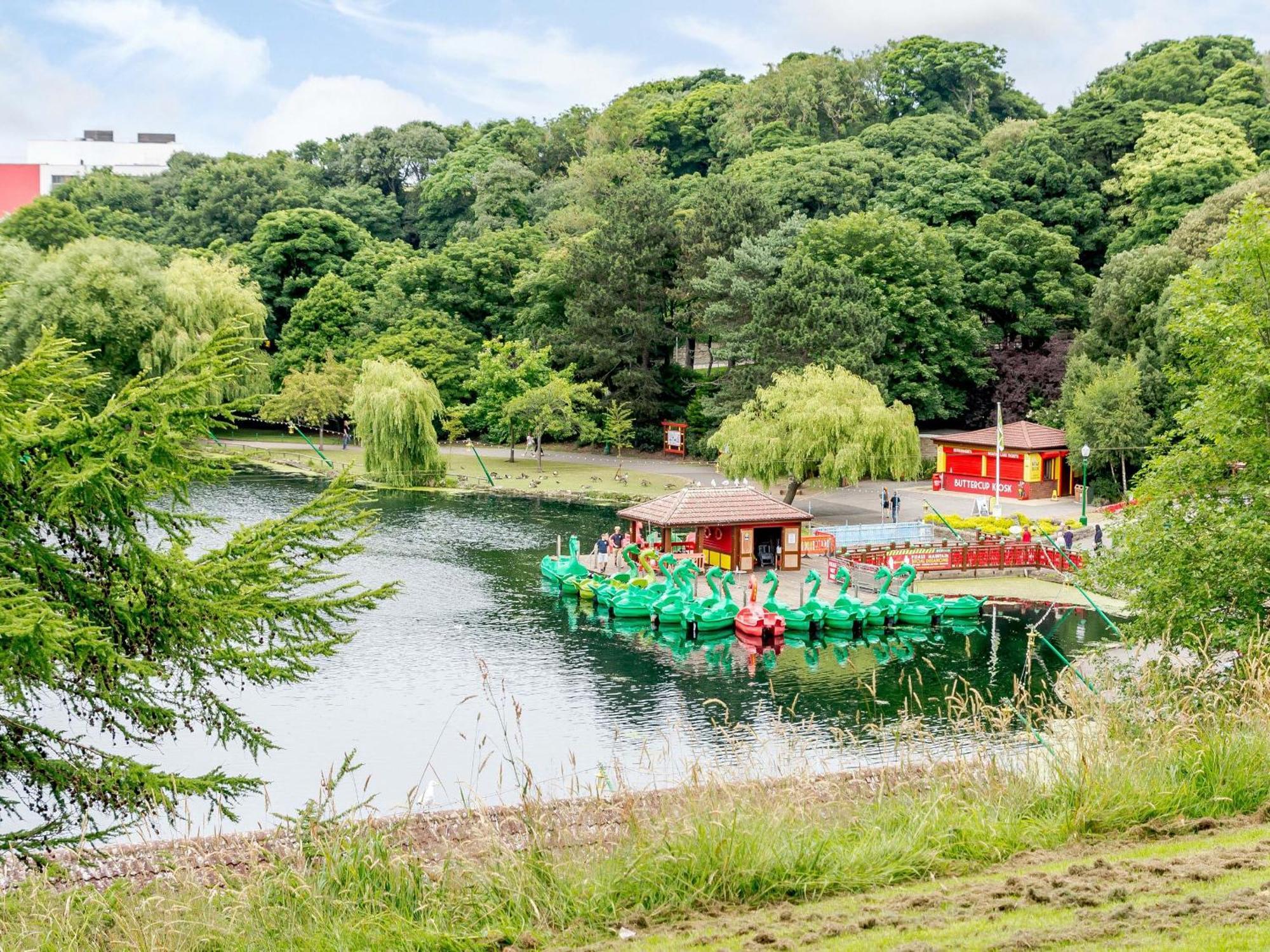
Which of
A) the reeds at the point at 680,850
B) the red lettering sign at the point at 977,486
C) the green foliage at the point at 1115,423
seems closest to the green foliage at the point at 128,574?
the reeds at the point at 680,850

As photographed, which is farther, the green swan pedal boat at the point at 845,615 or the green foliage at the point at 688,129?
the green foliage at the point at 688,129

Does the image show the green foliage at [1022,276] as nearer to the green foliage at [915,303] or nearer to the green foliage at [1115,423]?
the green foliage at [915,303]

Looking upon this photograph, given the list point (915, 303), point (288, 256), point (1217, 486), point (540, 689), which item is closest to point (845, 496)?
point (915, 303)

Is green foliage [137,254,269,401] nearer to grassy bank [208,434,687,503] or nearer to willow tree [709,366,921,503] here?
grassy bank [208,434,687,503]

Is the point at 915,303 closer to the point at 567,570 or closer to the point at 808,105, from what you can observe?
the point at 567,570

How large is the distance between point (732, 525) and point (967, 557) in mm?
5265

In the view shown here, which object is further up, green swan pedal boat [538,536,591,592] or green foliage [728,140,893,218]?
green foliage [728,140,893,218]

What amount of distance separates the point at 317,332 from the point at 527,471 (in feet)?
49.6

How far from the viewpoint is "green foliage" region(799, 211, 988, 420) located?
43.8 metres

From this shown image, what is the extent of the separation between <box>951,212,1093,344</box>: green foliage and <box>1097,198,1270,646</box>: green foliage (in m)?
32.4

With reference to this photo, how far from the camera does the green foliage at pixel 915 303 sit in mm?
43844

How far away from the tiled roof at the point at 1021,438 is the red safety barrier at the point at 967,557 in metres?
10.2

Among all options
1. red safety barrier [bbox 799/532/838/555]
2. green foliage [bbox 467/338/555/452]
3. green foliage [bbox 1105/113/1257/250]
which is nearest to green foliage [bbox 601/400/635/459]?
green foliage [bbox 467/338/555/452]

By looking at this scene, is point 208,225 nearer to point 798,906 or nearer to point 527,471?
point 527,471
